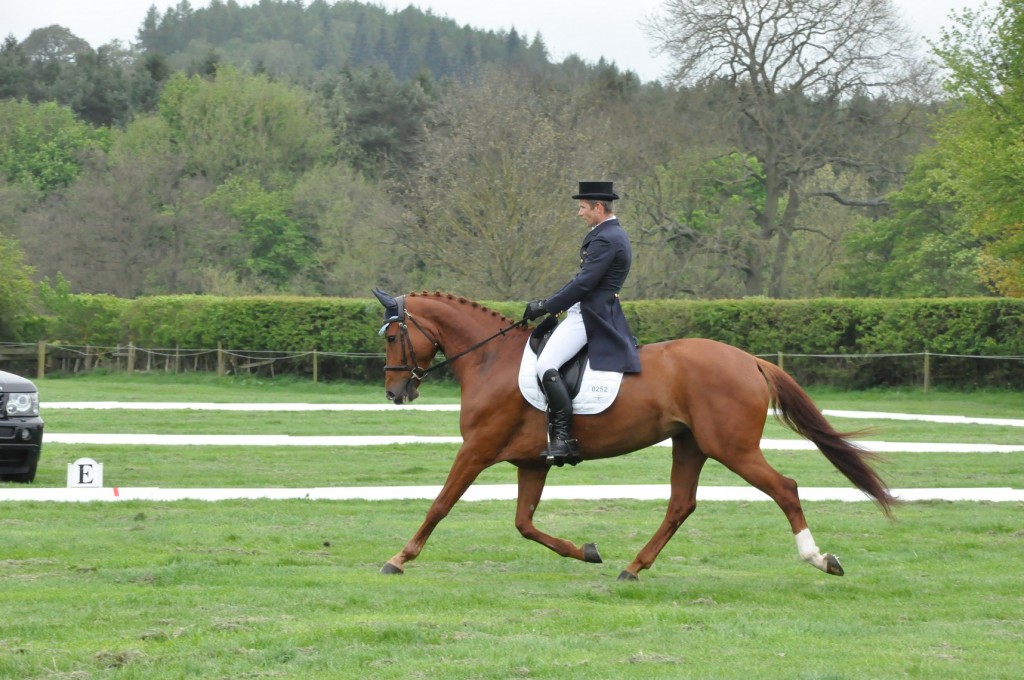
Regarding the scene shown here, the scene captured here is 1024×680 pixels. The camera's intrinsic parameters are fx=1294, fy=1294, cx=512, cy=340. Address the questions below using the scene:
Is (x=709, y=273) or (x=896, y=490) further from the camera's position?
(x=709, y=273)

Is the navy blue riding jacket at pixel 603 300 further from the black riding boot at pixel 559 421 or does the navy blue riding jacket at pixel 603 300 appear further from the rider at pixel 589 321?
the black riding boot at pixel 559 421

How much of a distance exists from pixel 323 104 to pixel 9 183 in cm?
1747

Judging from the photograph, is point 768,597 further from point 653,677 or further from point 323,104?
point 323,104

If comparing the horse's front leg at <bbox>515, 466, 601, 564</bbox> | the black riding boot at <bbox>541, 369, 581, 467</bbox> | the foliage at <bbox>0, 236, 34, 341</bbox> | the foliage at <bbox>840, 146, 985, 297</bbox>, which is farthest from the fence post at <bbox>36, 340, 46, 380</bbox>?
the black riding boot at <bbox>541, 369, 581, 467</bbox>

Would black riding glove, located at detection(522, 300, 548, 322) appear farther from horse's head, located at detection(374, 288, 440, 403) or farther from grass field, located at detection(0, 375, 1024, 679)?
grass field, located at detection(0, 375, 1024, 679)

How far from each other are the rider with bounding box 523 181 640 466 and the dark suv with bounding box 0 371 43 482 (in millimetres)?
6953

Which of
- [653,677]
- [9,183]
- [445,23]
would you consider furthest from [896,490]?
[445,23]

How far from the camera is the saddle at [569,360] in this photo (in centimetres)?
930

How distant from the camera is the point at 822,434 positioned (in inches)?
374

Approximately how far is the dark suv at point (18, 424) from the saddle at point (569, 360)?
6.68 m

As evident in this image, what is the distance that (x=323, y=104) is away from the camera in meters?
72.9

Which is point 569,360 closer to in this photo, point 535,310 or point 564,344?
point 564,344

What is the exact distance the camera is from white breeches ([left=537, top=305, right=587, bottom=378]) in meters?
9.36

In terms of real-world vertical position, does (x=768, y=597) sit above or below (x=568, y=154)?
below
